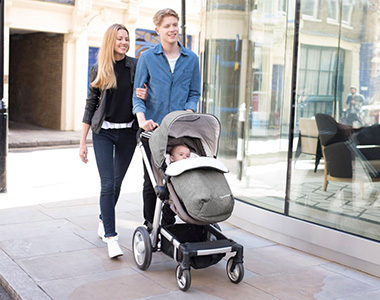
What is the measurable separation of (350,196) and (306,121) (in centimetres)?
84

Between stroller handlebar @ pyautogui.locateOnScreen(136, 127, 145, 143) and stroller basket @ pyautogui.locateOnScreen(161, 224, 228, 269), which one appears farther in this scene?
stroller handlebar @ pyautogui.locateOnScreen(136, 127, 145, 143)

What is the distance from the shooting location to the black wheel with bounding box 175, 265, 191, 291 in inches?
171

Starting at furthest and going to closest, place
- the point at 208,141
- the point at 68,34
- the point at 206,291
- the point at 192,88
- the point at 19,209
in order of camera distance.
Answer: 1. the point at 68,34
2. the point at 19,209
3. the point at 192,88
4. the point at 208,141
5. the point at 206,291

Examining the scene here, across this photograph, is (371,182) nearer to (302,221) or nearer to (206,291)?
(302,221)

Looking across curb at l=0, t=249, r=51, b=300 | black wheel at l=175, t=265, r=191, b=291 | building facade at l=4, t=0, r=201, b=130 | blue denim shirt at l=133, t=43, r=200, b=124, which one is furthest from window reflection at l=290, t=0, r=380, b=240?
building facade at l=4, t=0, r=201, b=130

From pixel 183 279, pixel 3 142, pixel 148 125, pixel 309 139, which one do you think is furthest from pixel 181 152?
pixel 3 142

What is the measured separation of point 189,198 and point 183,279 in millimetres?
618

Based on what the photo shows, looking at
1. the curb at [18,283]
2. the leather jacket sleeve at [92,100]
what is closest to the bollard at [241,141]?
the leather jacket sleeve at [92,100]

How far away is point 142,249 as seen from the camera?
4773 millimetres

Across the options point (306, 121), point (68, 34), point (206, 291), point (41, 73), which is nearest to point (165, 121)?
point (206, 291)

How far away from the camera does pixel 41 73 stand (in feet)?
70.5

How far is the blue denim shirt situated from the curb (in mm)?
1631

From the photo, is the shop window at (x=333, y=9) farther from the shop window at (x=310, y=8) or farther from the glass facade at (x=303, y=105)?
the shop window at (x=310, y=8)

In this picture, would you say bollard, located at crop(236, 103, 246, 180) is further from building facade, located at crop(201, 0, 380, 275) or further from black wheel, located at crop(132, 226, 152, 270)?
black wheel, located at crop(132, 226, 152, 270)
